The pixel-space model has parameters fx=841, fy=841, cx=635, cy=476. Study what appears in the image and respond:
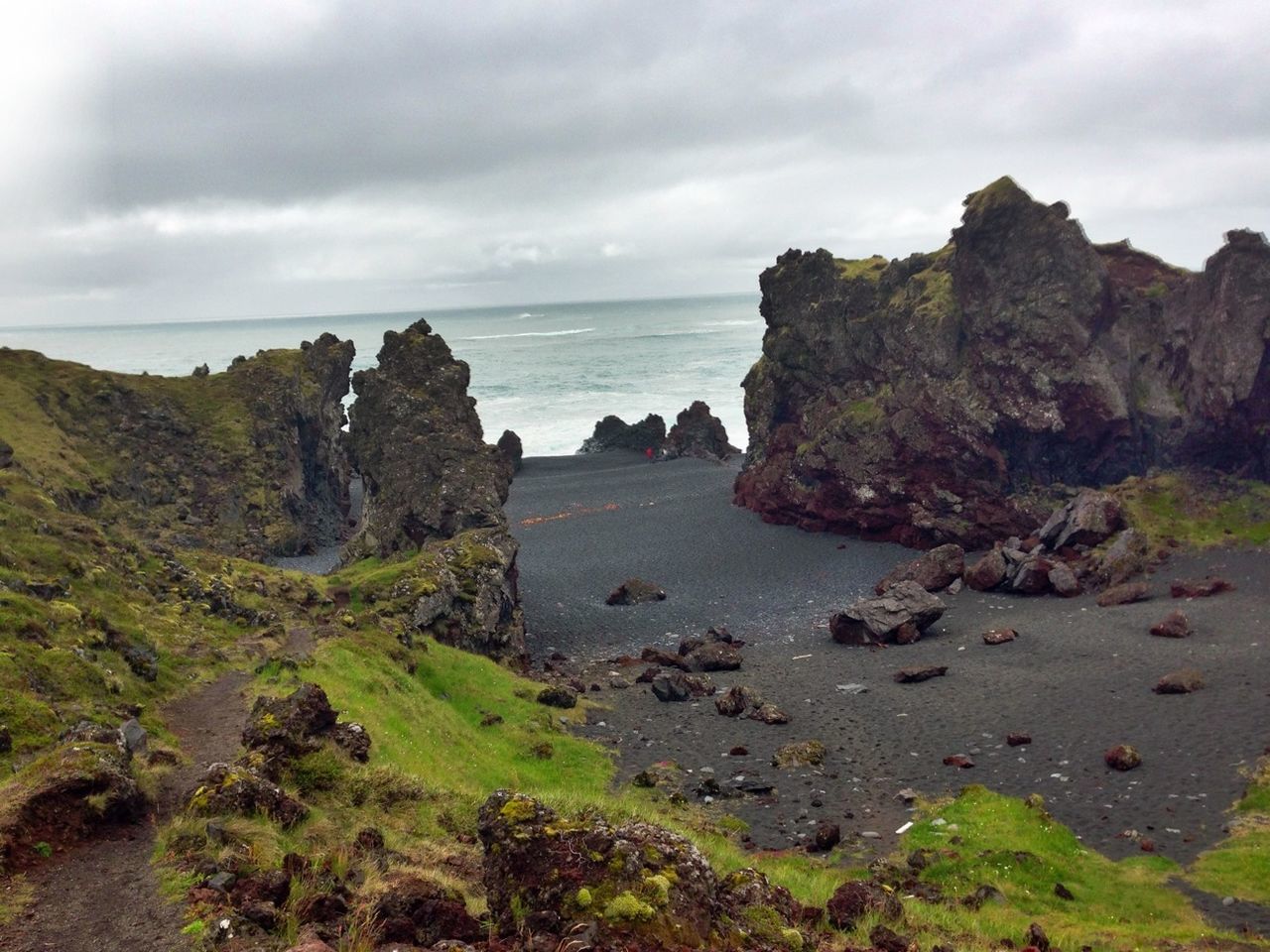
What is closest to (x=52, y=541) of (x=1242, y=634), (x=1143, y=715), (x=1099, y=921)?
(x=1099, y=921)

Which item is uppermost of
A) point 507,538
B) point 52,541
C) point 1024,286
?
point 1024,286

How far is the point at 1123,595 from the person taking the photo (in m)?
43.5

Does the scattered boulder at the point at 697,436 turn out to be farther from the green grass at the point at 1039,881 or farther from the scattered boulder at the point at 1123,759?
the green grass at the point at 1039,881

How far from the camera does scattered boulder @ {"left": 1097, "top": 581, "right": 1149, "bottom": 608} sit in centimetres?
4341

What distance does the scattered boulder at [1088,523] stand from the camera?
2026 inches

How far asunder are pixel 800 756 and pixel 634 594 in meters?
25.9

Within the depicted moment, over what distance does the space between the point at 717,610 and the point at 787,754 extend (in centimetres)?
2256

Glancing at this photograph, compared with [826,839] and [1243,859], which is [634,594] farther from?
[1243,859]

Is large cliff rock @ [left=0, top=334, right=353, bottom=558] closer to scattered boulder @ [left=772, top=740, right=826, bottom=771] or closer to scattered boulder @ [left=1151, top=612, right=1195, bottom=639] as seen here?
scattered boulder @ [left=772, top=740, right=826, bottom=771]

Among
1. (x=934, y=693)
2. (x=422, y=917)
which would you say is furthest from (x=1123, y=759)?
(x=422, y=917)

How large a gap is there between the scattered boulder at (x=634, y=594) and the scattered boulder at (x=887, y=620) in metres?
12.9

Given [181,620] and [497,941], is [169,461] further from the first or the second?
[497,941]

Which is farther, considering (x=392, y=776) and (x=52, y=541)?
(x=52, y=541)

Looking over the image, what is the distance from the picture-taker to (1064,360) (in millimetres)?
59625
